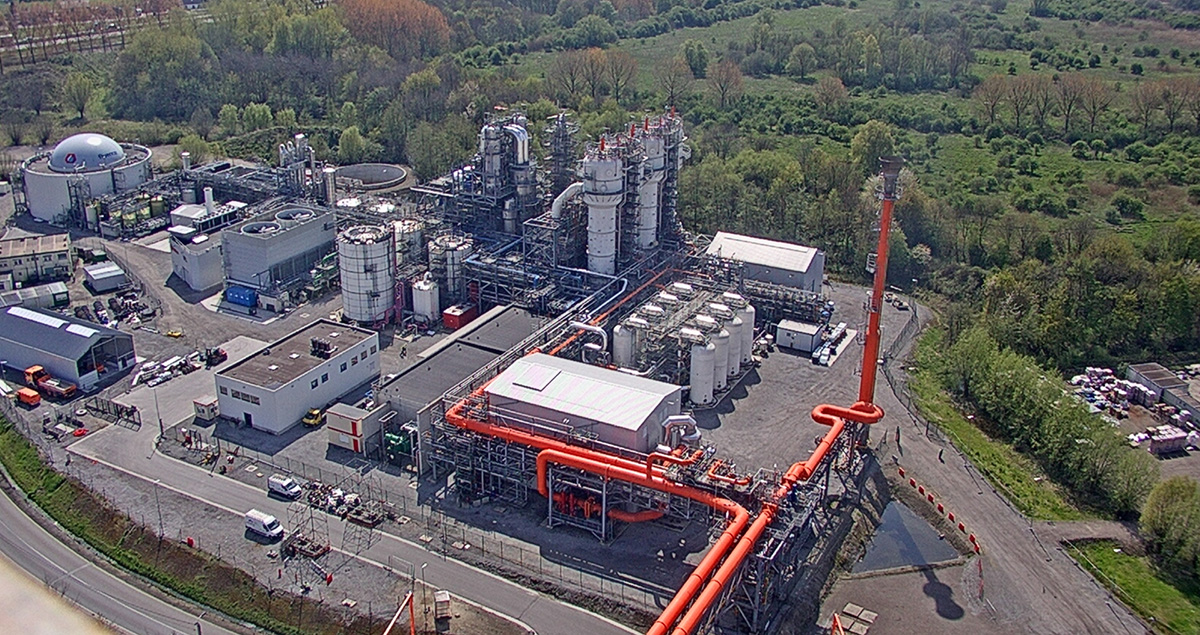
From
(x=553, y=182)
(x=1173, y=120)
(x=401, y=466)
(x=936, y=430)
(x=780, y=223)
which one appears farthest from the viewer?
(x=1173, y=120)

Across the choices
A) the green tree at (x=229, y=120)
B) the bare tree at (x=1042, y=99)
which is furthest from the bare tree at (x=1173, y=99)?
the green tree at (x=229, y=120)

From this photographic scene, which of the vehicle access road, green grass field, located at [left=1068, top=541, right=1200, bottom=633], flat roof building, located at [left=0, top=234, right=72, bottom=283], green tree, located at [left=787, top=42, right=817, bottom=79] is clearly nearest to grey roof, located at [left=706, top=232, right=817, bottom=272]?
green grass field, located at [left=1068, top=541, right=1200, bottom=633]

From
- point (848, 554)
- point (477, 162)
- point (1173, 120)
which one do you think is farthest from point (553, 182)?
point (1173, 120)

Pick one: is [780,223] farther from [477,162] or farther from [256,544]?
[256,544]

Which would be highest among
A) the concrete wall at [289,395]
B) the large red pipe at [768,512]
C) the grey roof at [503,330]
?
the grey roof at [503,330]

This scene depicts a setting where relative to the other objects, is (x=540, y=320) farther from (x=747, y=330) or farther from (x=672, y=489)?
(x=672, y=489)

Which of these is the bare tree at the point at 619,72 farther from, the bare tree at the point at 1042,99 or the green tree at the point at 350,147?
the bare tree at the point at 1042,99

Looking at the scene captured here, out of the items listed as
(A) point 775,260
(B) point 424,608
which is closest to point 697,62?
(A) point 775,260

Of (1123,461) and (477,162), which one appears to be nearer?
(1123,461)
